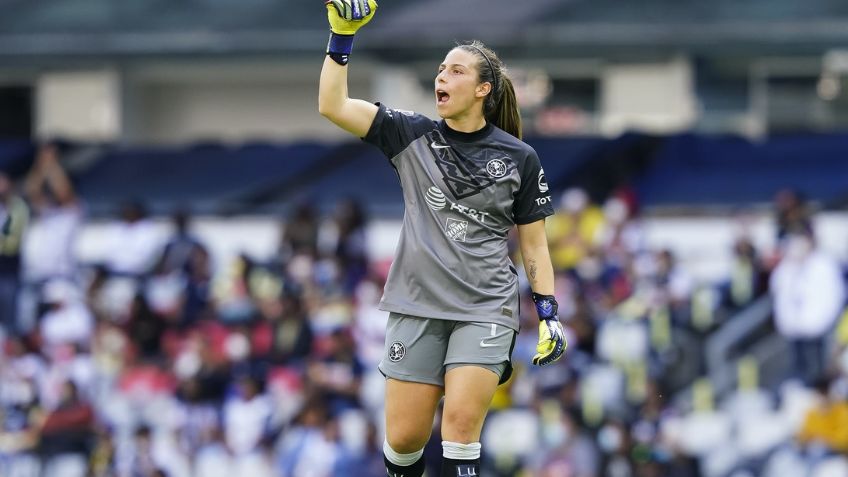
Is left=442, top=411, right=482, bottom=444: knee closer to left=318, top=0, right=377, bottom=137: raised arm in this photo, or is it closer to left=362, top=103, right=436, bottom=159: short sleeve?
left=362, top=103, right=436, bottom=159: short sleeve

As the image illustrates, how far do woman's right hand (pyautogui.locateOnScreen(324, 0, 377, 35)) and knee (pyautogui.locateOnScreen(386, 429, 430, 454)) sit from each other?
1.82 meters

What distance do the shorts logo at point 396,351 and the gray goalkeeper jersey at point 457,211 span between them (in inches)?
6.0

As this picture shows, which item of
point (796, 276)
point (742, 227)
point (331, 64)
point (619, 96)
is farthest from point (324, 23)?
point (331, 64)

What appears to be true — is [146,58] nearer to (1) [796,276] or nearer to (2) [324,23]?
(2) [324,23]

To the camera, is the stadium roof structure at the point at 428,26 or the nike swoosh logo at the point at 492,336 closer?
the nike swoosh logo at the point at 492,336

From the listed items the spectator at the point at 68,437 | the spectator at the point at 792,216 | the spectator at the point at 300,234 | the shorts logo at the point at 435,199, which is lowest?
the spectator at the point at 68,437

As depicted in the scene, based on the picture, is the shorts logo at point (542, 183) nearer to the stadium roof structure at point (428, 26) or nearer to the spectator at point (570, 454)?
the spectator at point (570, 454)

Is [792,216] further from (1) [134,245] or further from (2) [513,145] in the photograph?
(2) [513,145]

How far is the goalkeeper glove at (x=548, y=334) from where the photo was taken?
23.9ft

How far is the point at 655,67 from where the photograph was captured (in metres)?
20.4

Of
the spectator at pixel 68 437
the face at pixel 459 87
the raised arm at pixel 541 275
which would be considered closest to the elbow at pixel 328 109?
the face at pixel 459 87

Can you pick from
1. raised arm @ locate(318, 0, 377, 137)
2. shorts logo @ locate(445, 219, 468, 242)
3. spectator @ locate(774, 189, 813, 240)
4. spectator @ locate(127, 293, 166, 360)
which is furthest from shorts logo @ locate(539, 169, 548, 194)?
spectator @ locate(127, 293, 166, 360)

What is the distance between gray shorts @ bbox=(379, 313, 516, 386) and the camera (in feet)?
23.7

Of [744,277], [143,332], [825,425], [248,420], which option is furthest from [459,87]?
[143,332]
